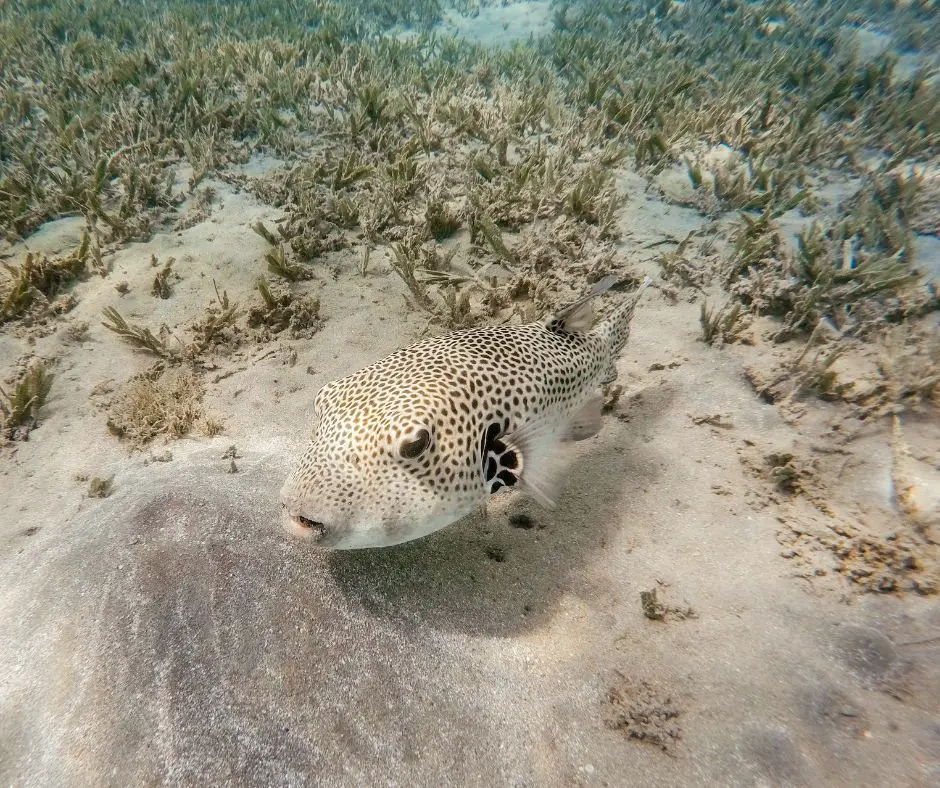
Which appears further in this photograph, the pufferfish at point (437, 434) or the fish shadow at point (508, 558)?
the fish shadow at point (508, 558)

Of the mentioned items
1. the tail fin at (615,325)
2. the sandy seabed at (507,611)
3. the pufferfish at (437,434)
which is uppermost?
the tail fin at (615,325)

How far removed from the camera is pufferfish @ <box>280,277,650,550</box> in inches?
84.1

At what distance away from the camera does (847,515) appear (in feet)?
9.38

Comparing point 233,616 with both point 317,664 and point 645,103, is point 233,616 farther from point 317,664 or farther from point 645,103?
point 645,103

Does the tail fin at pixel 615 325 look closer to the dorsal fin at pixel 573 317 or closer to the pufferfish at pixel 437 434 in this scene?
the dorsal fin at pixel 573 317

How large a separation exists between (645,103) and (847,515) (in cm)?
606

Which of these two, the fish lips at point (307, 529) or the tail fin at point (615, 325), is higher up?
the tail fin at point (615, 325)

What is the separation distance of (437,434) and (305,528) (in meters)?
0.70


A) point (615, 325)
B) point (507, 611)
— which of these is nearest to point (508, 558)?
point (507, 611)

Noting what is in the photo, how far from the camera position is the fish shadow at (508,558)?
8.37ft

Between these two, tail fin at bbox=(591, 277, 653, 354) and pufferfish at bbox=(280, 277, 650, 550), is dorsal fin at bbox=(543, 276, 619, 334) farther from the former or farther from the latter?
tail fin at bbox=(591, 277, 653, 354)

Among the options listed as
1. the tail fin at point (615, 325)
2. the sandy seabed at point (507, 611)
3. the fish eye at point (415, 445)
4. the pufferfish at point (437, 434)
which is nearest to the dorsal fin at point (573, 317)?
the pufferfish at point (437, 434)

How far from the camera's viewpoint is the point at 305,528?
6.69ft

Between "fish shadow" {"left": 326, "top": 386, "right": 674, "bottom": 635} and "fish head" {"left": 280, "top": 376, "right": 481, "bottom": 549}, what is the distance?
0.51 m
